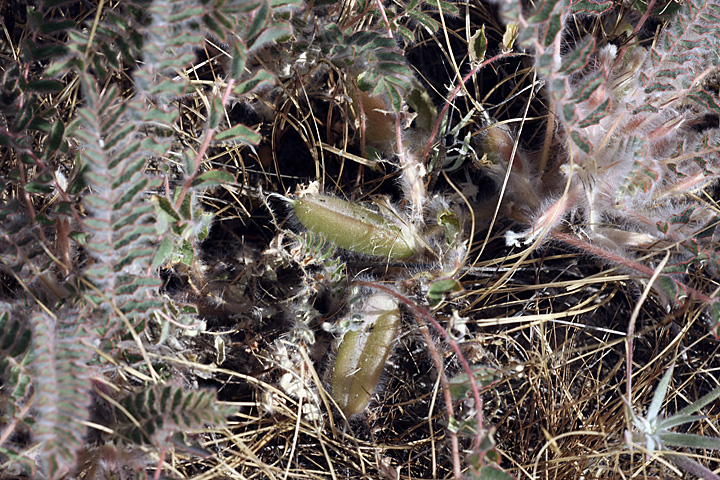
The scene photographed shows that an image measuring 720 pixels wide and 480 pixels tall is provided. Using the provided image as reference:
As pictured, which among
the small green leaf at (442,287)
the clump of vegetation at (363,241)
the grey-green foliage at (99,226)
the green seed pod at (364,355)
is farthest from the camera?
the green seed pod at (364,355)

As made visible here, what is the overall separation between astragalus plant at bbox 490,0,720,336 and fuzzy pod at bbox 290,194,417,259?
33 cm

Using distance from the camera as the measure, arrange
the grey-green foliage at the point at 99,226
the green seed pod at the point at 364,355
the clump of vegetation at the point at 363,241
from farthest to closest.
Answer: the green seed pod at the point at 364,355 → the clump of vegetation at the point at 363,241 → the grey-green foliage at the point at 99,226

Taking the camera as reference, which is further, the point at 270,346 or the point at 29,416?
the point at 270,346

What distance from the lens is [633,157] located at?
1.46 metres

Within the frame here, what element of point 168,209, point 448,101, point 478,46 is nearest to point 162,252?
point 168,209

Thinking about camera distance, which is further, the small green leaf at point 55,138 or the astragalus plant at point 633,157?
the astragalus plant at point 633,157

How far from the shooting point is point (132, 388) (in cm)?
139

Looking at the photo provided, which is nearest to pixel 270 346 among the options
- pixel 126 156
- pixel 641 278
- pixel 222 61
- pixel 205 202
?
pixel 205 202

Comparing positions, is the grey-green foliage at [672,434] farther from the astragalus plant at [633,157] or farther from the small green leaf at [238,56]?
the small green leaf at [238,56]

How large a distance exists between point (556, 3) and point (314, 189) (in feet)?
2.73

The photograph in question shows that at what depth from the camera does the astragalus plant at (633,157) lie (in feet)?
4.73

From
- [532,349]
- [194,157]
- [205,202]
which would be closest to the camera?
[194,157]

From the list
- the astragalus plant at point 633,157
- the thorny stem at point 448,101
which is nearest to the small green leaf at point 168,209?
the thorny stem at point 448,101

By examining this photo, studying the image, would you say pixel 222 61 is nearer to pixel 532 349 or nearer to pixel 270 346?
pixel 270 346
